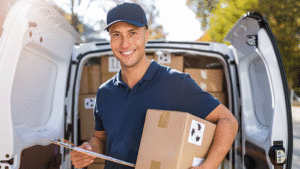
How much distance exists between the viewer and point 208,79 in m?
2.86

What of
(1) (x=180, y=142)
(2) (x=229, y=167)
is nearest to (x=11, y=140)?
(1) (x=180, y=142)

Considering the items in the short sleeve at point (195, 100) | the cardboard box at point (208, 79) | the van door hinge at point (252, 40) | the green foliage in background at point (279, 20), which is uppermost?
the green foliage in background at point (279, 20)

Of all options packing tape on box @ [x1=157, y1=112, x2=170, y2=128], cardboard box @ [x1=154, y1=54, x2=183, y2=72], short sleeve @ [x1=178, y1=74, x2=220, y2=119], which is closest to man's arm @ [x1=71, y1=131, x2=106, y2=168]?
packing tape on box @ [x1=157, y1=112, x2=170, y2=128]

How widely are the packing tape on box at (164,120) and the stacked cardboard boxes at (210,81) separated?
64.4 inches

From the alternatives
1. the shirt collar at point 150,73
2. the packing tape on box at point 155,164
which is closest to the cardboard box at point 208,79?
the shirt collar at point 150,73

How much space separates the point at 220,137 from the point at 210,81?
1615mm

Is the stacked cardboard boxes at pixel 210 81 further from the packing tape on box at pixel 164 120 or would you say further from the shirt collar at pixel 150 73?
the packing tape on box at pixel 164 120

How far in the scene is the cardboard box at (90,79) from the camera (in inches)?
115

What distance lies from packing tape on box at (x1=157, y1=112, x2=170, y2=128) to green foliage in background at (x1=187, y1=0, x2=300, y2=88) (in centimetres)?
1376

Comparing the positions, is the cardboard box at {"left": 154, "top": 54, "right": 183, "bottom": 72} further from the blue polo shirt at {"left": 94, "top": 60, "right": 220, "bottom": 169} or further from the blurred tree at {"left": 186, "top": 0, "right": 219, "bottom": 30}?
the blurred tree at {"left": 186, "top": 0, "right": 219, "bottom": 30}

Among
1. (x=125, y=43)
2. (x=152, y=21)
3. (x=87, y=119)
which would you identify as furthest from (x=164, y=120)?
(x=152, y=21)

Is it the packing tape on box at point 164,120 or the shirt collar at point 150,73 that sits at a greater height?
the shirt collar at point 150,73

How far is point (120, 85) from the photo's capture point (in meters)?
1.69

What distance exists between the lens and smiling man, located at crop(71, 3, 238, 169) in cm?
142
